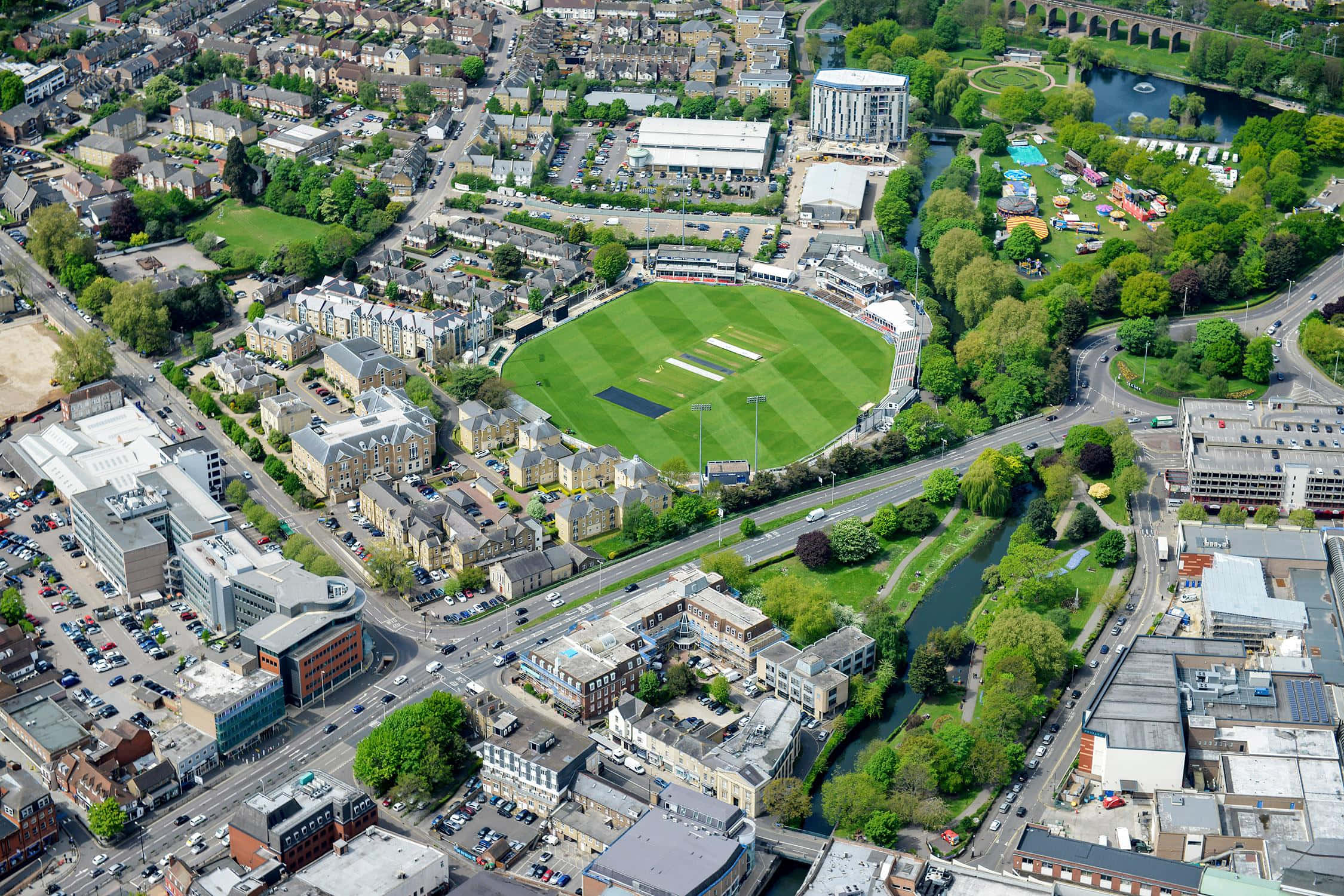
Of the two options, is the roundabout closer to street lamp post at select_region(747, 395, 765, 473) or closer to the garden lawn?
street lamp post at select_region(747, 395, 765, 473)

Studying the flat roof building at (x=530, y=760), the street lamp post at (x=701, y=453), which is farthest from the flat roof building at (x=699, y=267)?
the flat roof building at (x=530, y=760)

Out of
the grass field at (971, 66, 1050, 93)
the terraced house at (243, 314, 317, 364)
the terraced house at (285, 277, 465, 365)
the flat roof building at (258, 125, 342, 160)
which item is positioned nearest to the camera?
the terraced house at (243, 314, 317, 364)

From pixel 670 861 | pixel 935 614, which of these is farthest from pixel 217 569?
pixel 935 614

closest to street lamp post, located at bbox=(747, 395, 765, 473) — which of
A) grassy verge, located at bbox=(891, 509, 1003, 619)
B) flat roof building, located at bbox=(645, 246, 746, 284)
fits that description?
grassy verge, located at bbox=(891, 509, 1003, 619)

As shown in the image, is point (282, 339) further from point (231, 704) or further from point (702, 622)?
point (702, 622)

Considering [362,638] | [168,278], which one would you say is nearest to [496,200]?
[168,278]

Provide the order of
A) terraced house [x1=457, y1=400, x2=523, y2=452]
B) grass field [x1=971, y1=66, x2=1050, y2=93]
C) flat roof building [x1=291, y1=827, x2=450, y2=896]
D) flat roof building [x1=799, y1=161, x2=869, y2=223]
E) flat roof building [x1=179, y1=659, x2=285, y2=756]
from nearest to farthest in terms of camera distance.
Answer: flat roof building [x1=291, y1=827, x2=450, y2=896], flat roof building [x1=179, y1=659, x2=285, y2=756], terraced house [x1=457, y1=400, x2=523, y2=452], flat roof building [x1=799, y1=161, x2=869, y2=223], grass field [x1=971, y1=66, x2=1050, y2=93]

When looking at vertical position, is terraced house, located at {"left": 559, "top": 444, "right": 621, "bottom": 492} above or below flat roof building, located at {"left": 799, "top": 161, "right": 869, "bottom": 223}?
below
